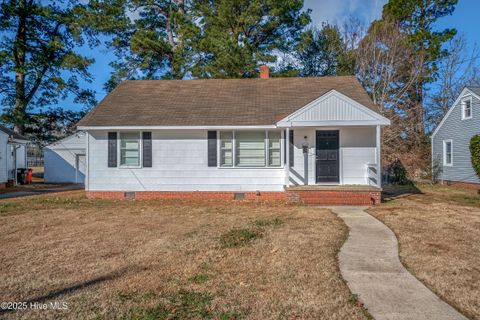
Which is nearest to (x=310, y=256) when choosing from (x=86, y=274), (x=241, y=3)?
(x=86, y=274)

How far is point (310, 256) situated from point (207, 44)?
18864 millimetres

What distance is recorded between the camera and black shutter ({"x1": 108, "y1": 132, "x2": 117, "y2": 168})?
12.1 metres

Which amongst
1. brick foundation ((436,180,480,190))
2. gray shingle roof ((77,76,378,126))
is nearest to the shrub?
brick foundation ((436,180,480,190))

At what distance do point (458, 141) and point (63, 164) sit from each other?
24.5m

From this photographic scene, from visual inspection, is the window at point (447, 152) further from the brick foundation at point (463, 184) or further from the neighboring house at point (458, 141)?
the brick foundation at point (463, 184)

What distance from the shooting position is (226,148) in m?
12.1

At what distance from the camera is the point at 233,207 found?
10.4 m

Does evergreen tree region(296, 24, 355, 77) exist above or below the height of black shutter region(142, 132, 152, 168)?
above

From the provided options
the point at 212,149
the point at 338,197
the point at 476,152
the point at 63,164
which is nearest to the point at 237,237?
the point at 338,197

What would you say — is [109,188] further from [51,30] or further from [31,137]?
[51,30]

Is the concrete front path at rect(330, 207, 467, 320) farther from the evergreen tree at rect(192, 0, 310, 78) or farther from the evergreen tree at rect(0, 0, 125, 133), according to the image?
the evergreen tree at rect(0, 0, 125, 133)

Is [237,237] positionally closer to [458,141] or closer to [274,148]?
[274,148]

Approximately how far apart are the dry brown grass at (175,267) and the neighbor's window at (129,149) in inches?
154

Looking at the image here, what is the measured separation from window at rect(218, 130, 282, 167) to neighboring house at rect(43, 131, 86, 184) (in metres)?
13.9
